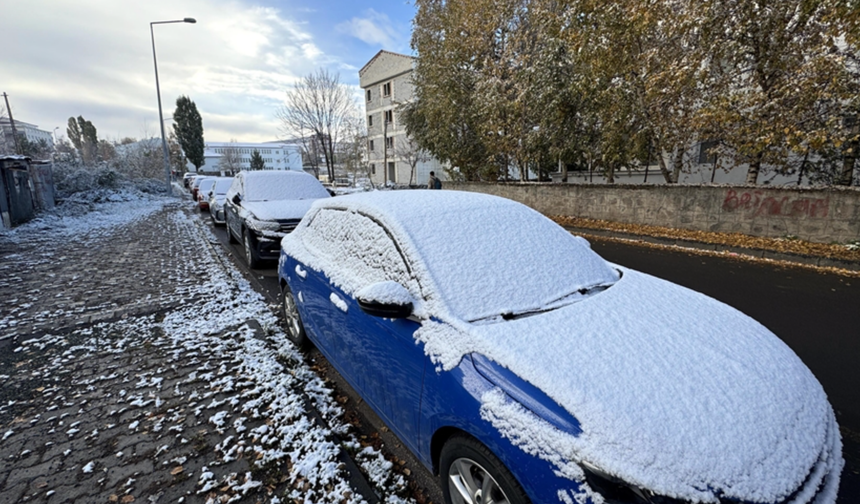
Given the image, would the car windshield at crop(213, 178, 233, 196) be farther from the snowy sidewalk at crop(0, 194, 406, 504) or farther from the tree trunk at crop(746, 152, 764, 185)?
the tree trunk at crop(746, 152, 764, 185)

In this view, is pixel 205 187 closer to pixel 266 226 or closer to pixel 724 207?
Result: pixel 266 226

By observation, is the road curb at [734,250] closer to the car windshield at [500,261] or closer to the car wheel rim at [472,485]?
the car windshield at [500,261]

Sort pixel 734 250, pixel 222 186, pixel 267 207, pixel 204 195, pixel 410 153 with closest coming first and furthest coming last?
pixel 267 207 → pixel 734 250 → pixel 222 186 → pixel 204 195 → pixel 410 153

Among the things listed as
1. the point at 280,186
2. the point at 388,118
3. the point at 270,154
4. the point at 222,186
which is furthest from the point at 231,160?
the point at 280,186

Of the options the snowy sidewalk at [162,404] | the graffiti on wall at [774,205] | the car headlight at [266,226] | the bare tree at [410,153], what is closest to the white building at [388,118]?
the bare tree at [410,153]

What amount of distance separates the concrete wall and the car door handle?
31.3 feet

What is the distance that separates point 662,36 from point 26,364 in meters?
13.0

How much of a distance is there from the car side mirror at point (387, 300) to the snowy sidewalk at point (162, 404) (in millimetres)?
1081

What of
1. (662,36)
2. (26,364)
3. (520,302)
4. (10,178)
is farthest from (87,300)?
(662,36)

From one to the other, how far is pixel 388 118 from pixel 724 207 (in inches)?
1396

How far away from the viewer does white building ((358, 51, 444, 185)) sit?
3591 cm

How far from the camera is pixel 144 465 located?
2398 millimetres

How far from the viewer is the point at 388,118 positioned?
39.6 metres

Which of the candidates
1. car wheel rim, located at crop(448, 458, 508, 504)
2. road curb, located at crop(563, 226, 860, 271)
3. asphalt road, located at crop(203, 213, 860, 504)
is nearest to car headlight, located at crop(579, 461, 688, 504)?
car wheel rim, located at crop(448, 458, 508, 504)
